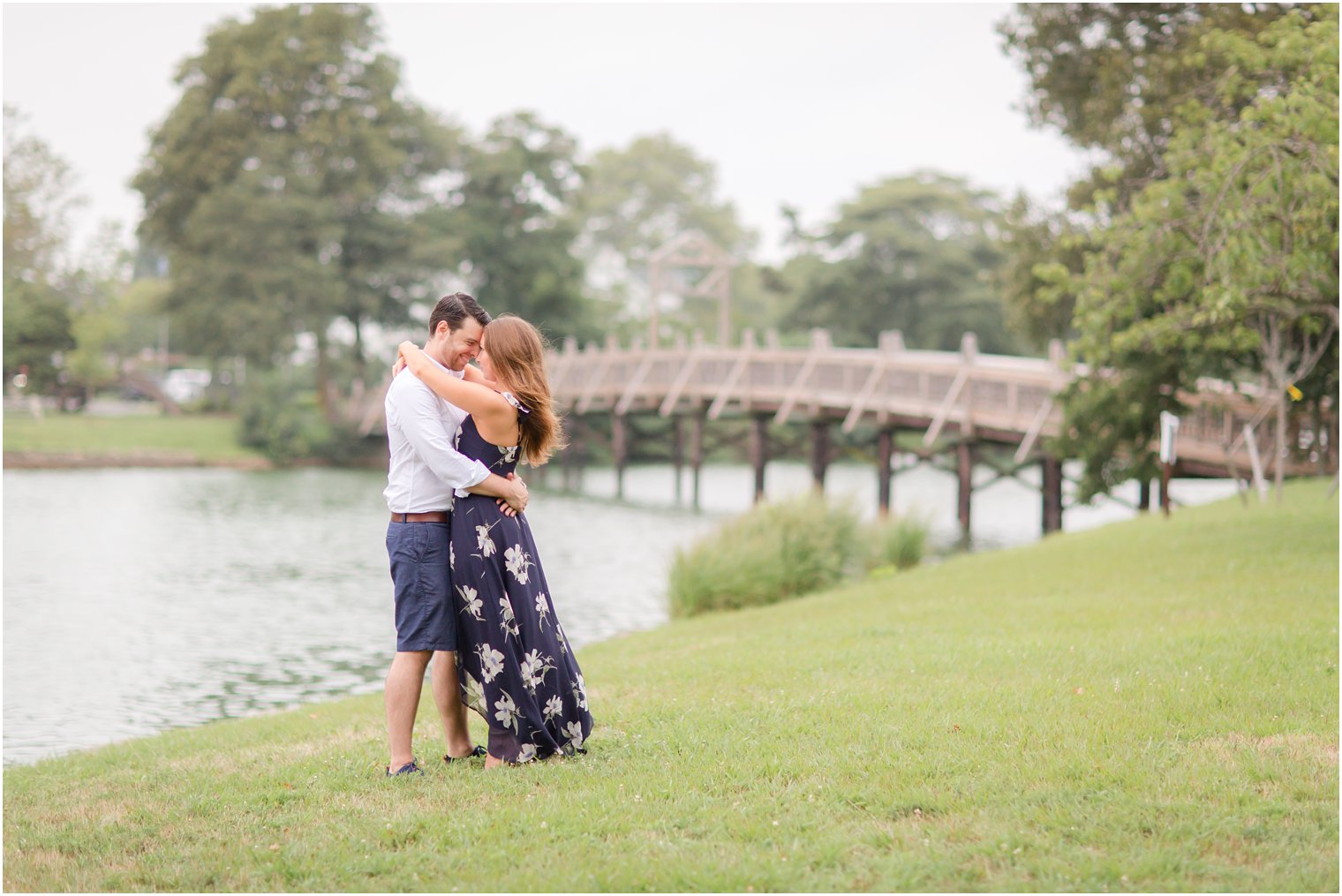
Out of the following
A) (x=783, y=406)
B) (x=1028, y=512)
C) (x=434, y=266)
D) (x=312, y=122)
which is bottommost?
(x=1028, y=512)

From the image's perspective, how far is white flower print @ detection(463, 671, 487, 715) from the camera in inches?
230

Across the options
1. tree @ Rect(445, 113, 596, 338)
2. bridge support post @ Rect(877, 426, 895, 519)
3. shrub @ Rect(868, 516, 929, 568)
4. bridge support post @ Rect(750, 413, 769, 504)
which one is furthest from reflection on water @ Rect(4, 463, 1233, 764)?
tree @ Rect(445, 113, 596, 338)

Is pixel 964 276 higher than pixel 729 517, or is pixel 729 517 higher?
pixel 964 276

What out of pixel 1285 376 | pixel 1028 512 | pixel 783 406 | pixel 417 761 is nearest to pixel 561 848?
pixel 417 761

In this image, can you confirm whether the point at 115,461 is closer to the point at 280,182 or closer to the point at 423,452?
the point at 280,182

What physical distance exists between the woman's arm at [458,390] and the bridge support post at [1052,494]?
63.0ft

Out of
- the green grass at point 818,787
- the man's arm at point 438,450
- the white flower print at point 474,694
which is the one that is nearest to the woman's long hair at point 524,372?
the man's arm at point 438,450

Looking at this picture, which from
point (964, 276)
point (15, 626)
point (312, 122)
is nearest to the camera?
point (15, 626)

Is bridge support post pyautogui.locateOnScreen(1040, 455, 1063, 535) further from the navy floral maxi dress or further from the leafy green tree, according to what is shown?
the navy floral maxi dress

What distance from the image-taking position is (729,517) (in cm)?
1706

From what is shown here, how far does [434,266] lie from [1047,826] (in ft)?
150

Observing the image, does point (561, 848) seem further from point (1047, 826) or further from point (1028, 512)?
point (1028, 512)

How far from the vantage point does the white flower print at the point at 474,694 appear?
5852 mm

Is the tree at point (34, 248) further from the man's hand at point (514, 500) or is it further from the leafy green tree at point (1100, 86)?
the man's hand at point (514, 500)
